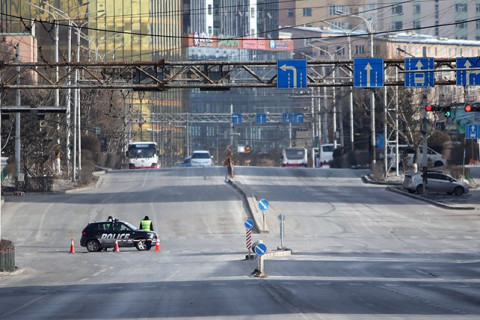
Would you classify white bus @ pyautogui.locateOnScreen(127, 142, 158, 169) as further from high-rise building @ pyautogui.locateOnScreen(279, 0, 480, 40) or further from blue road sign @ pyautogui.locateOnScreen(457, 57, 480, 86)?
blue road sign @ pyautogui.locateOnScreen(457, 57, 480, 86)

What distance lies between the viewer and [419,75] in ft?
129

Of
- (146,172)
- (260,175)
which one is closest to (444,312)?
(260,175)

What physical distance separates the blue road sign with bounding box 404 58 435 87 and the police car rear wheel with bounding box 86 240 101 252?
15723 mm

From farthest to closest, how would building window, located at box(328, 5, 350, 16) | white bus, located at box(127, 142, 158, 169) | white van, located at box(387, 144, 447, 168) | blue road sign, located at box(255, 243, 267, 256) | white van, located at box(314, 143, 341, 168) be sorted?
building window, located at box(328, 5, 350, 16)
white van, located at box(314, 143, 341, 168)
white bus, located at box(127, 142, 158, 169)
white van, located at box(387, 144, 447, 168)
blue road sign, located at box(255, 243, 267, 256)

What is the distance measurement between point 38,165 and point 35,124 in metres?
3.24

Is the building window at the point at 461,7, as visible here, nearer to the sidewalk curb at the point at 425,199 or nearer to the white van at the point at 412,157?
the white van at the point at 412,157

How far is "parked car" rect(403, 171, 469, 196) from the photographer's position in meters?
61.5

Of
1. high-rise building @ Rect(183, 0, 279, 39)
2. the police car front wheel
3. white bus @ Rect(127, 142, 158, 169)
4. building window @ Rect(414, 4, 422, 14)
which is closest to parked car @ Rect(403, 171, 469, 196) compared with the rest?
the police car front wheel

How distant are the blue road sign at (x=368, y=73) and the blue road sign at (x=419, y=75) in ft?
3.72

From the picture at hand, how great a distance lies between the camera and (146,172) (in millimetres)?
79000

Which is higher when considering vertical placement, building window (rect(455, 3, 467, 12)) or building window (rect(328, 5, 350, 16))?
building window (rect(328, 5, 350, 16))

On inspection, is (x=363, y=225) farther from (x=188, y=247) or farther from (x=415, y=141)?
(x=415, y=141)

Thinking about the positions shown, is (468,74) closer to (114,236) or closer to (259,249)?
(259,249)

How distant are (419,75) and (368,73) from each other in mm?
3216
